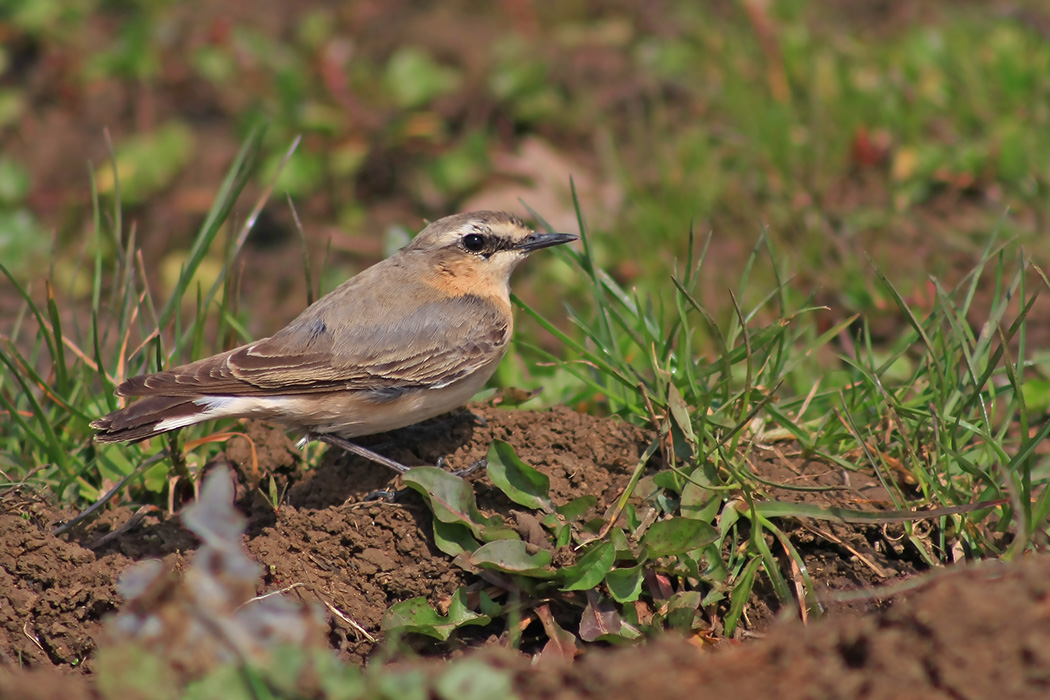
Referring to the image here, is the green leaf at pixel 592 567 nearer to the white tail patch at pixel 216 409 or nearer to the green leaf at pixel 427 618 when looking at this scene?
the green leaf at pixel 427 618

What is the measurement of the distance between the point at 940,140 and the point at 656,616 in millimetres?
5225

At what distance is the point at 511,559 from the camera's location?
399 cm

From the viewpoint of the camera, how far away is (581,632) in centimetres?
397

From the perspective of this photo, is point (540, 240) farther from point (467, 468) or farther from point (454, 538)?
point (454, 538)

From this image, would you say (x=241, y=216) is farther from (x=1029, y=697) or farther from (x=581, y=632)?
(x=1029, y=697)

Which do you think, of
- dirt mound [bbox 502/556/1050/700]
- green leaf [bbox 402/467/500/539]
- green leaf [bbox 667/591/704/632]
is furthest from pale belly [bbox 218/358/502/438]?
dirt mound [bbox 502/556/1050/700]

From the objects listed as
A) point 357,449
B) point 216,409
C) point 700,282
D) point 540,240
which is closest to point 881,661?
point 357,449

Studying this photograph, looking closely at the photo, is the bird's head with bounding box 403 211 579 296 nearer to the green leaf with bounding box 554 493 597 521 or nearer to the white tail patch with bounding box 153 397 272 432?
the white tail patch with bounding box 153 397 272 432

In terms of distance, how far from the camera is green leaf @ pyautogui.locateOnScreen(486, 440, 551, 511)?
14.0ft

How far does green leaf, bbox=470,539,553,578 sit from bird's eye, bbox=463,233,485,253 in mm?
2226

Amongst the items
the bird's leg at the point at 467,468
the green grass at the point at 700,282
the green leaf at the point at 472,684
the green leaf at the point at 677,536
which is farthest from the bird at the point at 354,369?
the green leaf at the point at 472,684

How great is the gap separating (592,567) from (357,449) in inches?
56.6

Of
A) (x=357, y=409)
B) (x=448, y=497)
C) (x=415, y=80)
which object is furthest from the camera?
(x=415, y=80)

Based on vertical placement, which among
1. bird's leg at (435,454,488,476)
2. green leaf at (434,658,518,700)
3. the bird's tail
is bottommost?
bird's leg at (435,454,488,476)
